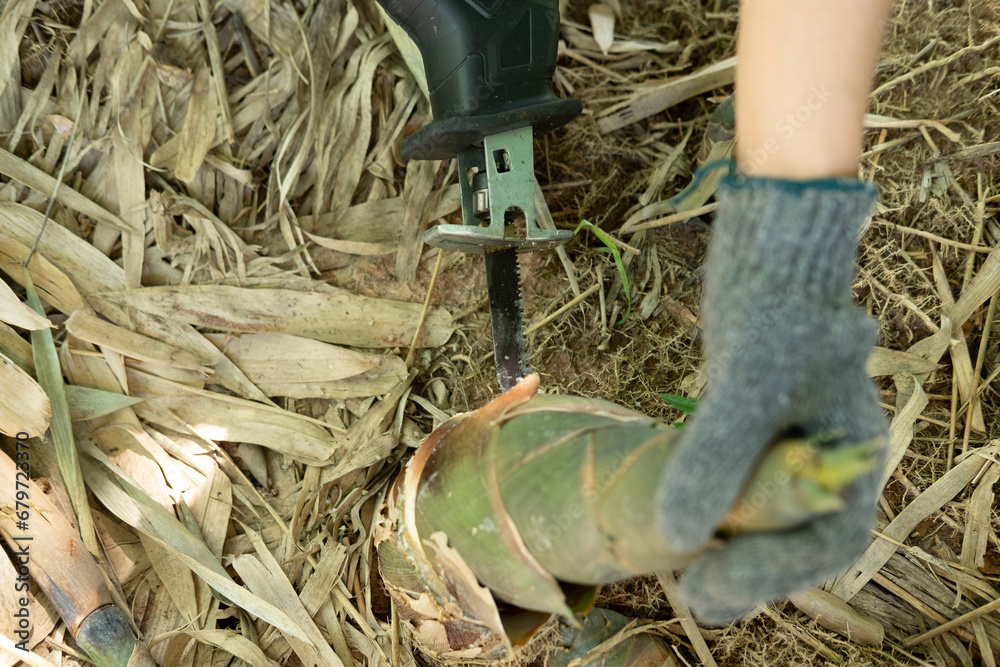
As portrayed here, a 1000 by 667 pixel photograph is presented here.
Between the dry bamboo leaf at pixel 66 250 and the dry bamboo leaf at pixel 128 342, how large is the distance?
9 centimetres

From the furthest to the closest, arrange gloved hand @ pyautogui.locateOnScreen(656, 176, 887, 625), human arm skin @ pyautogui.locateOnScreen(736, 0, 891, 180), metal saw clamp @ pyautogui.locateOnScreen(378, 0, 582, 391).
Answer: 1. metal saw clamp @ pyautogui.locateOnScreen(378, 0, 582, 391)
2. human arm skin @ pyautogui.locateOnScreen(736, 0, 891, 180)
3. gloved hand @ pyautogui.locateOnScreen(656, 176, 887, 625)

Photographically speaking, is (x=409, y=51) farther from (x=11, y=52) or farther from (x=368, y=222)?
(x=11, y=52)

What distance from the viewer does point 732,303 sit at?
2.47ft

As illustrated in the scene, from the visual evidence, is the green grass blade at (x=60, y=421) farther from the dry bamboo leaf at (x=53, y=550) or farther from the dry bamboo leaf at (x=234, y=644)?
the dry bamboo leaf at (x=234, y=644)

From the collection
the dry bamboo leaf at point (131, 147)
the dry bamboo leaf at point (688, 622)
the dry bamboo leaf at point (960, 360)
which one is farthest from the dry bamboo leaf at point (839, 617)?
the dry bamboo leaf at point (131, 147)

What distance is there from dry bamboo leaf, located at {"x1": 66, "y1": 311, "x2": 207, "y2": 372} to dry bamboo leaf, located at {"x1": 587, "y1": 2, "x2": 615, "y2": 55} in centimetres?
120

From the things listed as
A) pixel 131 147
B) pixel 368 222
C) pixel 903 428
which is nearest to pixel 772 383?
pixel 903 428

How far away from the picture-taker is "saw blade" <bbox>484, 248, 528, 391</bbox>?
1.36m

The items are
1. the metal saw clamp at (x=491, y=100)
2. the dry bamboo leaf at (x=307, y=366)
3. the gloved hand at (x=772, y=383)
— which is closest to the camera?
the gloved hand at (x=772, y=383)

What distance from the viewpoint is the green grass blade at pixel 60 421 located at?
52.1 inches

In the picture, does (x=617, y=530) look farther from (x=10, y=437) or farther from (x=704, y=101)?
(x=10, y=437)

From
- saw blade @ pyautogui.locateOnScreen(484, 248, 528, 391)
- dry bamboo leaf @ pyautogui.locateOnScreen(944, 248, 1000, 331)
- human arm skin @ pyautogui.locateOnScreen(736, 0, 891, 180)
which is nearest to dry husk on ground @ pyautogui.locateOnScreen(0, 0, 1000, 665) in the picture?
dry bamboo leaf @ pyautogui.locateOnScreen(944, 248, 1000, 331)

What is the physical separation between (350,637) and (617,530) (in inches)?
36.6

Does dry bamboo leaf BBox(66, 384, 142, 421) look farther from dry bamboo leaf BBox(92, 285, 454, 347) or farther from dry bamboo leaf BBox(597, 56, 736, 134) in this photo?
dry bamboo leaf BBox(597, 56, 736, 134)
